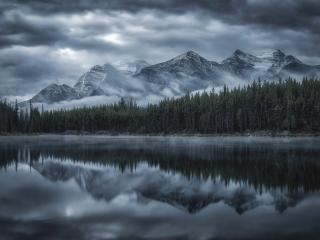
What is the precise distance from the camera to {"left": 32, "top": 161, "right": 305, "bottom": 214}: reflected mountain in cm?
2031

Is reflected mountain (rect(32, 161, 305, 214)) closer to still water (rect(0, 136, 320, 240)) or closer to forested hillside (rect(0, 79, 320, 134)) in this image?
still water (rect(0, 136, 320, 240))

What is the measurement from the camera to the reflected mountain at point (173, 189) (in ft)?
66.6

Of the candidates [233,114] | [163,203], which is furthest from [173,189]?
[233,114]

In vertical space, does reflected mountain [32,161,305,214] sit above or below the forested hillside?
below

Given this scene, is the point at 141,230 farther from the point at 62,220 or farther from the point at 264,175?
the point at 264,175

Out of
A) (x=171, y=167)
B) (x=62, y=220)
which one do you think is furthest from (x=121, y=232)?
(x=171, y=167)

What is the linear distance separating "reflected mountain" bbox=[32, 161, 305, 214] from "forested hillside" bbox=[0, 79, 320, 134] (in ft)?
344

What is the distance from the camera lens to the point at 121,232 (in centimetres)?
1477

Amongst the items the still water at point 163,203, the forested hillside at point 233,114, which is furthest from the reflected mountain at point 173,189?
the forested hillside at point 233,114

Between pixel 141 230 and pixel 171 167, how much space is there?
2171cm

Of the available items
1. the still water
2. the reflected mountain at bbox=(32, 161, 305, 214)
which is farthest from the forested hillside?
the reflected mountain at bbox=(32, 161, 305, 214)

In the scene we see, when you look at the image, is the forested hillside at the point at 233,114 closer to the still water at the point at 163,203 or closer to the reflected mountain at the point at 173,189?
the still water at the point at 163,203

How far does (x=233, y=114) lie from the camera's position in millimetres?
146250

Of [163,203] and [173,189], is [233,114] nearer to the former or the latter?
[173,189]
